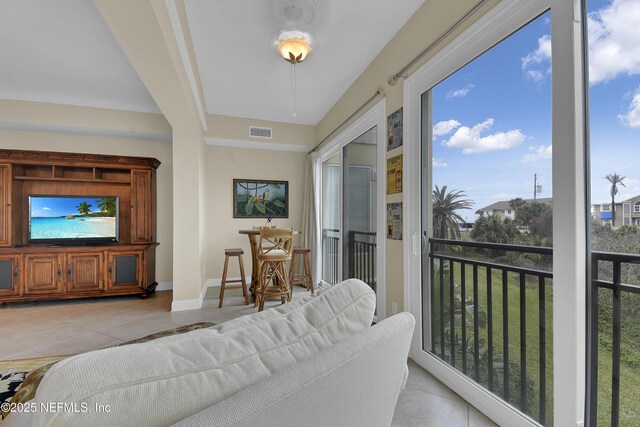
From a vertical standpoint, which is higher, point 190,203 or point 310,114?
point 310,114

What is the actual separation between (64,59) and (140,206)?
193 cm

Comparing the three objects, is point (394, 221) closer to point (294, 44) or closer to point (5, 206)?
point (294, 44)

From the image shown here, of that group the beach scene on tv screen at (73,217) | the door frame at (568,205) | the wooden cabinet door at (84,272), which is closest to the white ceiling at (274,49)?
the door frame at (568,205)

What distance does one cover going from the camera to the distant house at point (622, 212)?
1137mm

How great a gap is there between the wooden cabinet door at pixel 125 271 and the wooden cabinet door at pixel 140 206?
0.25 metres

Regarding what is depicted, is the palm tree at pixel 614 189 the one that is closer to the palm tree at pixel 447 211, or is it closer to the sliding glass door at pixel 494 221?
the sliding glass door at pixel 494 221

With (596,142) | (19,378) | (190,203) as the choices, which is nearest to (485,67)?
(596,142)

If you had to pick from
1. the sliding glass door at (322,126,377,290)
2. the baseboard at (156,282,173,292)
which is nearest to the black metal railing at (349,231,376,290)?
the sliding glass door at (322,126,377,290)

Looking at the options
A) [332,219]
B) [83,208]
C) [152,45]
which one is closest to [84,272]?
[83,208]

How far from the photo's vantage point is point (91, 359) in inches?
18.9

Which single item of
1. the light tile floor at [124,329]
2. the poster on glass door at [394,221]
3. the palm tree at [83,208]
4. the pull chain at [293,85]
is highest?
the pull chain at [293,85]

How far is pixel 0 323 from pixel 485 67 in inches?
205

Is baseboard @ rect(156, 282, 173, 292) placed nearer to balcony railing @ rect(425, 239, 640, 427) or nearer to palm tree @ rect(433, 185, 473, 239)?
balcony railing @ rect(425, 239, 640, 427)

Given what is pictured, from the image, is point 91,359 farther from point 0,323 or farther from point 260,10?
point 0,323
